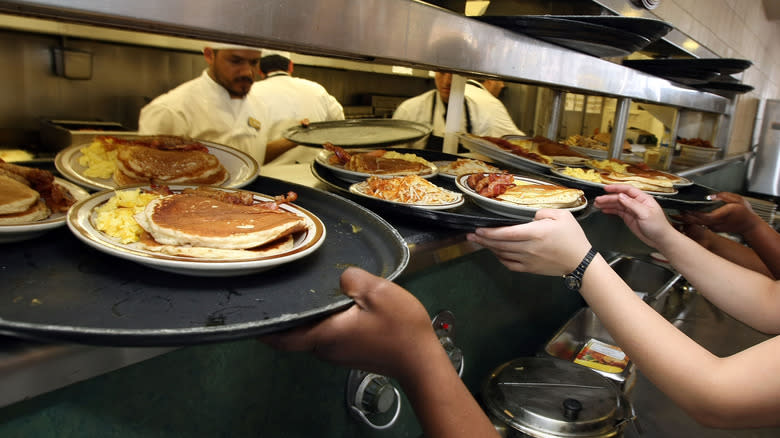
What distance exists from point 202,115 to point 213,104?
0.12m

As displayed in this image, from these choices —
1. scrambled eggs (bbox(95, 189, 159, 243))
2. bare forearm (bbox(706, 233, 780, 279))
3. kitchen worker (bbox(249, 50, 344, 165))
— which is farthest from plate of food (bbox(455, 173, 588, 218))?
kitchen worker (bbox(249, 50, 344, 165))

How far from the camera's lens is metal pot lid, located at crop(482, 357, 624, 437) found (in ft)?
4.51

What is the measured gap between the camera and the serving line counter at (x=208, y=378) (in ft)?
2.11

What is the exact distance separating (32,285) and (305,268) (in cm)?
40

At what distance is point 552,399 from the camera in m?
1.49

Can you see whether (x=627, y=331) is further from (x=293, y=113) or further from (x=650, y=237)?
(x=293, y=113)

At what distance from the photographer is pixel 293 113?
14.1 ft

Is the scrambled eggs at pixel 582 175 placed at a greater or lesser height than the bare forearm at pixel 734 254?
greater

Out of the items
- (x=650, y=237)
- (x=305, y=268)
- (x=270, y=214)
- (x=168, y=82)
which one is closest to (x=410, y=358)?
(x=305, y=268)

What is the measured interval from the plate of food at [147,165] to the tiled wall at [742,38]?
3.24 metres

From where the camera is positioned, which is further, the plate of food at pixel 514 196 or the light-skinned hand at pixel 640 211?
the light-skinned hand at pixel 640 211

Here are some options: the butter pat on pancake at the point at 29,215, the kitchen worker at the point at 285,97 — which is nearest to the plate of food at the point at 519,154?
the butter pat on pancake at the point at 29,215

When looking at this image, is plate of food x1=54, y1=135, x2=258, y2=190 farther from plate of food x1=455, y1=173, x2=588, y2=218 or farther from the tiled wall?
the tiled wall

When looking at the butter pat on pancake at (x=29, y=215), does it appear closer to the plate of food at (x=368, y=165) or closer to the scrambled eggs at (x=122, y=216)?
the scrambled eggs at (x=122, y=216)
